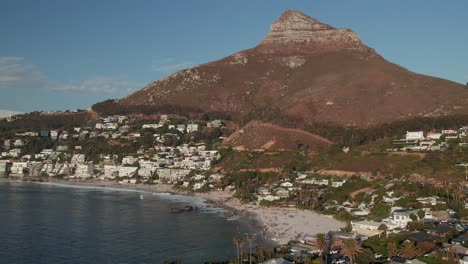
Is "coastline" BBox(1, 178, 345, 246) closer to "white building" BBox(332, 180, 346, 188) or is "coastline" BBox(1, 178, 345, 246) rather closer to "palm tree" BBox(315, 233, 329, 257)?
"white building" BBox(332, 180, 346, 188)

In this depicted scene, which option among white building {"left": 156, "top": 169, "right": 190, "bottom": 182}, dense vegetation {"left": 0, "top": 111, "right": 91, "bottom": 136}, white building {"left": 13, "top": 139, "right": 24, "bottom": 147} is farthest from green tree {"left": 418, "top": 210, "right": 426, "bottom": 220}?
dense vegetation {"left": 0, "top": 111, "right": 91, "bottom": 136}

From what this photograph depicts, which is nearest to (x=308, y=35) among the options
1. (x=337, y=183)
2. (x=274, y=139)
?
(x=274, y=139)

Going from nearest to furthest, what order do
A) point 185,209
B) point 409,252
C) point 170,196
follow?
point 409,252, point 185,209, point 170,196

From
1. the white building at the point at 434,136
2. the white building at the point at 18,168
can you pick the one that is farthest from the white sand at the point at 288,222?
the white building at the point at 18,168

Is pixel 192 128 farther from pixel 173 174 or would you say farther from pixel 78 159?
pixel 173 174

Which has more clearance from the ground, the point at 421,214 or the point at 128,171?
the point at 128,171

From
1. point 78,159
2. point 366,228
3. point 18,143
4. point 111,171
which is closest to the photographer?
point 366,228

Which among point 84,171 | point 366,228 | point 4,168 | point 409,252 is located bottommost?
point 366,228

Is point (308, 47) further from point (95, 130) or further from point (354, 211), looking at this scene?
point (354, 211)
